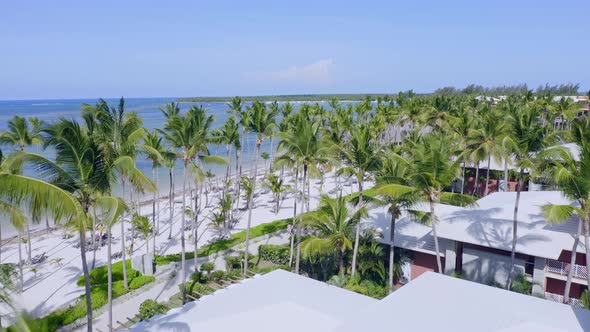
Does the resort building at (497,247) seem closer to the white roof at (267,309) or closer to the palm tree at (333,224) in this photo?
the palm tree at (333,224)

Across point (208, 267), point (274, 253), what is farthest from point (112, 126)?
point (274, 253)

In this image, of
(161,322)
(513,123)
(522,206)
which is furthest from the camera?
(522,206)

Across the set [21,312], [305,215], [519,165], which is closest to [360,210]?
[305,215]

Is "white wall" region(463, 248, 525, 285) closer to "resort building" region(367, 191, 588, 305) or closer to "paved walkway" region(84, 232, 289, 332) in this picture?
"resort building" region(367, 191, 588, 305)

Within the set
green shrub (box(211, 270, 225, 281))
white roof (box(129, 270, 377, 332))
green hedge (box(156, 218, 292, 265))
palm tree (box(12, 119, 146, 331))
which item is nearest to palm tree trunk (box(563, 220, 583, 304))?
white roof (box(129, 270, 377, 332))

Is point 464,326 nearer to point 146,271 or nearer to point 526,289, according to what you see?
point 526,289

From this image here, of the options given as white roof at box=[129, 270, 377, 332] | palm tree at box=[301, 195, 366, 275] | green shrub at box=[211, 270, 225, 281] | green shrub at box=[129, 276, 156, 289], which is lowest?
green shrub at box=[211, 270, 225, 281]

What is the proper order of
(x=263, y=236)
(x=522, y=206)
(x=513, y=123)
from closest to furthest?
(x=513, y=123)
(x=522, y=206)
(x=263, y=236)
